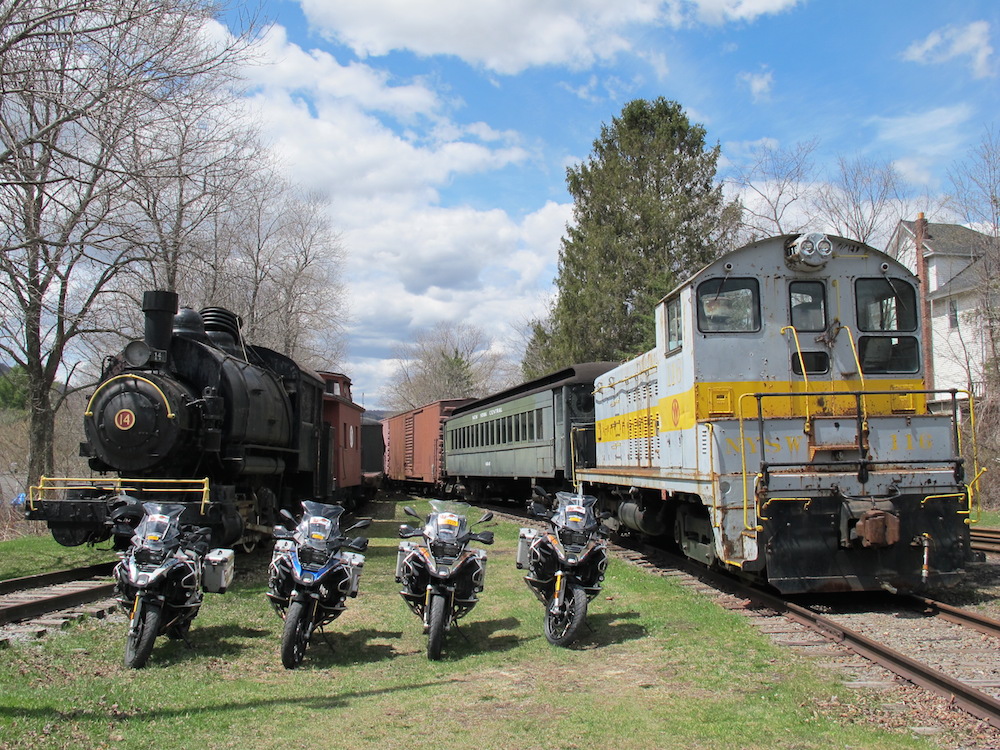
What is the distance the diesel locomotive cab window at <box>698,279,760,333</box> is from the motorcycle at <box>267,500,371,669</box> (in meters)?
4.60

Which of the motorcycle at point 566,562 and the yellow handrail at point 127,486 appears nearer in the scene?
the motorcycle at point 566,562

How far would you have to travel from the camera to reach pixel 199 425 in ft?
34.2

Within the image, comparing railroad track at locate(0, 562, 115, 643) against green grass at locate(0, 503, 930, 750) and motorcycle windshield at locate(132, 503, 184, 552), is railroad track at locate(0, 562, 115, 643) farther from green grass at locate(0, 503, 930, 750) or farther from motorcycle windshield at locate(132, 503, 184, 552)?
motorcycle windshield at locate(132, 503, 184, 552)

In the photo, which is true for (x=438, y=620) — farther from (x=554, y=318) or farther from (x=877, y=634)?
(x=554, y=318)

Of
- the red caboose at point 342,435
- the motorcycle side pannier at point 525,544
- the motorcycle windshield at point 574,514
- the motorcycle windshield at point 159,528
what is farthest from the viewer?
the red caboose at point 342,435

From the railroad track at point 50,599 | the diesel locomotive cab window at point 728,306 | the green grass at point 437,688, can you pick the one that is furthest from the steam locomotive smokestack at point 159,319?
the diesel locomotive cab window at point 728,306

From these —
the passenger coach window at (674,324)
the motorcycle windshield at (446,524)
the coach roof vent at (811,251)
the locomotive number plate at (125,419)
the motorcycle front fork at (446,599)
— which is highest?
the coach roof vent at (811,251)

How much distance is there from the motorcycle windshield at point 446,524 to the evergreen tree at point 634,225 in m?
26.7

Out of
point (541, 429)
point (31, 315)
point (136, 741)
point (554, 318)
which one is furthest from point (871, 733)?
point (554, 318)

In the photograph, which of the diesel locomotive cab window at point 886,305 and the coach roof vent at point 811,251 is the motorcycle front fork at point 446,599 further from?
the diesel locomotive cab window at point 886,305

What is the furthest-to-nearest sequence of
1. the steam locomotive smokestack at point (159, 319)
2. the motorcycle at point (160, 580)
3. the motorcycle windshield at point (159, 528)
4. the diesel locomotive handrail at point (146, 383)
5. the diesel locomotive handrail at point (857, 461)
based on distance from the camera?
the steam locomotive smokestack at point (159, 319), the diesel locomotive handrail at point (146, 383), the diesel locomotive handrail at point (857, 461), the motorcycle windshield at point (159, 528), the motorcycle at point (160, 580)

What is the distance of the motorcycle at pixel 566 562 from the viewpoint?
7074 mm

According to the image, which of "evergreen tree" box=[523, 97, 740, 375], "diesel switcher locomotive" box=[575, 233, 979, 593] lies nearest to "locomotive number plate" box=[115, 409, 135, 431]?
"diesel switcher locomotive" box=[575, 233, 979, 593]

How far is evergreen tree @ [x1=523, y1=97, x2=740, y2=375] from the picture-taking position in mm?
34531
